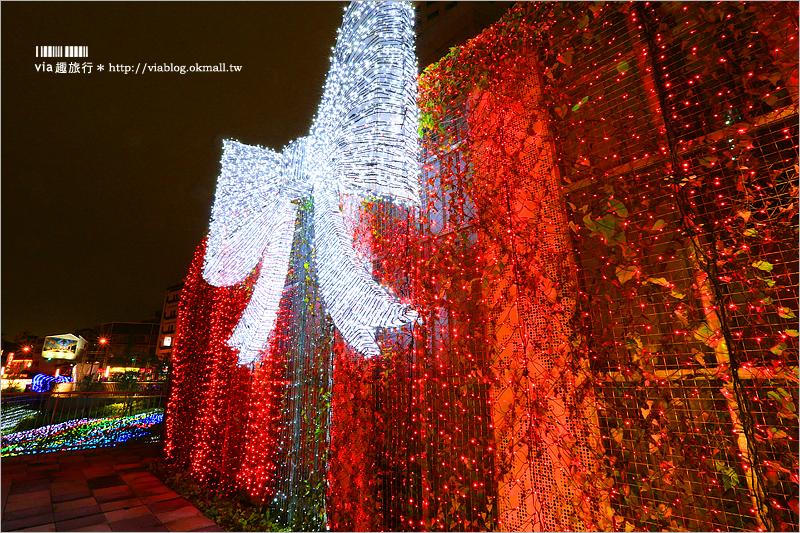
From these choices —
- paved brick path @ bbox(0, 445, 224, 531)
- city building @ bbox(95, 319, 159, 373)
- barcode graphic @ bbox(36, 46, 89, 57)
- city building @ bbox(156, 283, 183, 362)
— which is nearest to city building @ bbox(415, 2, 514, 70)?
barcode graphic @ bbox(36, 46, 89, 57)

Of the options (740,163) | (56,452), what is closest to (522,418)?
(740,163)

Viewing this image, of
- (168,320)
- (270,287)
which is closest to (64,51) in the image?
(270,287)

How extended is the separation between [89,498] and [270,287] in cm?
361

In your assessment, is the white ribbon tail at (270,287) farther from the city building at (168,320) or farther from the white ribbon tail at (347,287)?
the city building at (168,320)

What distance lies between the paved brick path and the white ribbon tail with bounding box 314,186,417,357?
256cm

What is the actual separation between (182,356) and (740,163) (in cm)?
564

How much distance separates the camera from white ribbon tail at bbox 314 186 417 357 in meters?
1.31

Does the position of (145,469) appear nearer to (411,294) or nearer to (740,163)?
(411,294)

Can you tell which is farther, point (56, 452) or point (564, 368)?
point (56, 452)

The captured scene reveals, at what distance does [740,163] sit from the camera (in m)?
1.39

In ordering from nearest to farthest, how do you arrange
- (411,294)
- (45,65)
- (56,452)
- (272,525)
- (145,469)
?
(411,294) < (272,525) < (45,65) < (145,469) < (56,452)

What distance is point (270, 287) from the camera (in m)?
1.87

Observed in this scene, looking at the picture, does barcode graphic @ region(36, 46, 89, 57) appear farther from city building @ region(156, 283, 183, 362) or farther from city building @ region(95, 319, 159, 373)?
city building @ region(95, 319, 159, 373)

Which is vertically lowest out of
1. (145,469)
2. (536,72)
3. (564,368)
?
(145,469)
